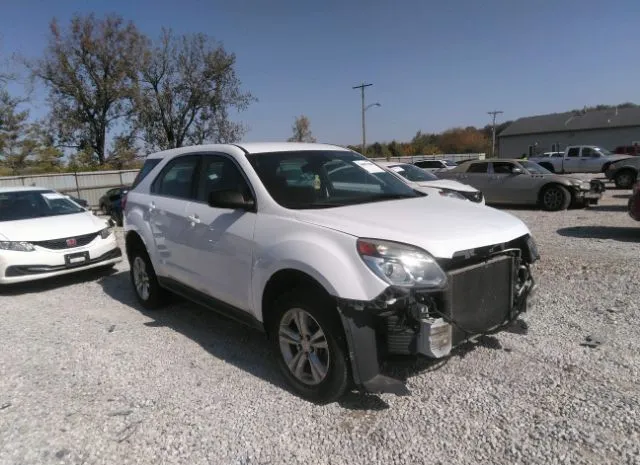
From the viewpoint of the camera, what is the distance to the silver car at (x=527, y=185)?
13070 millimetres

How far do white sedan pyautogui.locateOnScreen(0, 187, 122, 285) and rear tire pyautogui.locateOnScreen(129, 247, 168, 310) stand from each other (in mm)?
1530

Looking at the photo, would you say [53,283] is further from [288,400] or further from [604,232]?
[604,232]

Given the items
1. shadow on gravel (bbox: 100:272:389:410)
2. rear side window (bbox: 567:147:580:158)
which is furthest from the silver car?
rear side window (bbox: 567:147:580:158)

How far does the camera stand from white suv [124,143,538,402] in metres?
2.94

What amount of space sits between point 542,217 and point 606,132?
50707 mm

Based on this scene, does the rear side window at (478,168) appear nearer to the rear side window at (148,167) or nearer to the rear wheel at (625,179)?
the rear wheel at (625,179)

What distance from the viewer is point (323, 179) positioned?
13.9ft

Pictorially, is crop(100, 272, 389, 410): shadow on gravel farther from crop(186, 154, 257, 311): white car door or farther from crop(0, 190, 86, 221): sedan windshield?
crop(0, 190, 86, 221): sedan windshield

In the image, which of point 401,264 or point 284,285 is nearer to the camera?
point 401,264

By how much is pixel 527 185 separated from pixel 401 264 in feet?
39.3

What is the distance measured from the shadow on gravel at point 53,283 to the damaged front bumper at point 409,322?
5.79m

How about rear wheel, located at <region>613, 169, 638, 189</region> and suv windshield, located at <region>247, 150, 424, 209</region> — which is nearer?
suv windshield, located at <region>247, 150, 424, 209</region>

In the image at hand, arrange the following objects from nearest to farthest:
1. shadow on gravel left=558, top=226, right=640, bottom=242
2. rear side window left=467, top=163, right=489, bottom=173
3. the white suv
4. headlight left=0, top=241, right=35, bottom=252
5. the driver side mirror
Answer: the white suv → the driver side mirror → headlight left=0, top=241, right=35, bottom=252 → shadow on gravel left=558, top=226, right=640, bottom=242 → rear side window left=467, top=163, right=489, bottom=173

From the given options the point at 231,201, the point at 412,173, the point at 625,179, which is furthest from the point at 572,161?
the point at 231,201
